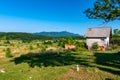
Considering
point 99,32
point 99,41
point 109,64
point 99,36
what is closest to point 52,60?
point 109,64

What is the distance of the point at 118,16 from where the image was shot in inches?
728

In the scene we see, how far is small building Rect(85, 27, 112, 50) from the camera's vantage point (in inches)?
2255

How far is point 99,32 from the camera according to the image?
58.8 m

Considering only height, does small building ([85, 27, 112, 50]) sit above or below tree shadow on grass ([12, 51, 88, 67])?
above

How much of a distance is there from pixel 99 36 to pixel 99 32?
1.40 m

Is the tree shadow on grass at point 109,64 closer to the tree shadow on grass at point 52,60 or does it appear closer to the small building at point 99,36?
the tree shadow on grass at point 52,60

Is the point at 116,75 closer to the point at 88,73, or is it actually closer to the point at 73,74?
the point at 88,73

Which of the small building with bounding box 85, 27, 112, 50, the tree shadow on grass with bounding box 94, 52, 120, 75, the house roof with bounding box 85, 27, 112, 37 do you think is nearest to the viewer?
the tree shadow on grass with bounding box 94, 52, 120, 75

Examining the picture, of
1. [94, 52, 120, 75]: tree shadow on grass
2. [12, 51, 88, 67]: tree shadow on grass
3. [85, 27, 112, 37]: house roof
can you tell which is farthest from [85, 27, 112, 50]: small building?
[94, 52, 120, 75]: tree shadow on grass

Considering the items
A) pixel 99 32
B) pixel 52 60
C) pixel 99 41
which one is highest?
pixel 99 32

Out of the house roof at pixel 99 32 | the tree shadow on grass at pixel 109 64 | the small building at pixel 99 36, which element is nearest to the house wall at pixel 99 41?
the small building at pixel 99 36

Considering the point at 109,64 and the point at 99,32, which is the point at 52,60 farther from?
the point at 99,32

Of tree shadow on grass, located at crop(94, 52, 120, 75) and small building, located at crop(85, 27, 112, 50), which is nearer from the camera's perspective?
tree shadow on grass, located at crop(94, 52, 120, 75)

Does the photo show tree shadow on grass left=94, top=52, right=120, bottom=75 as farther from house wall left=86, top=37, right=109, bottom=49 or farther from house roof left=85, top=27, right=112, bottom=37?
house roof left=85, top=27, right=112, bottom=37
